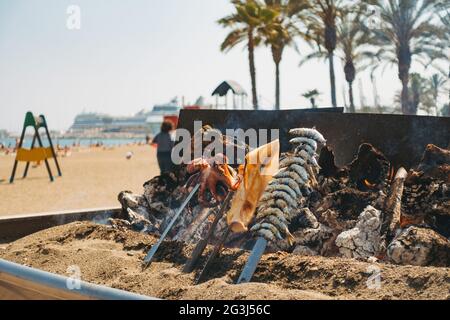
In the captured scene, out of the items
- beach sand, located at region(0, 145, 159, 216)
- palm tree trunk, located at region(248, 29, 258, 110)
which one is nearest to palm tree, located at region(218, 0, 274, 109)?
palm tree trunk, located at region(248, 29, 258, 110)

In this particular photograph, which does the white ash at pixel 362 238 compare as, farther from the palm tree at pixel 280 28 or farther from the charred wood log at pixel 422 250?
the palm tree at pixel 280 28

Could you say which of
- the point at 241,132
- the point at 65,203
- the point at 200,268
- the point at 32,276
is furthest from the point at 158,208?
the point at 65,203

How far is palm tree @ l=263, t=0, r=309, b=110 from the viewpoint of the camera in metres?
29.5

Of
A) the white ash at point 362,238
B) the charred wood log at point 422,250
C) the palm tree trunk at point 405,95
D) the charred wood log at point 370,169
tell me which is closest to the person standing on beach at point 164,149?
the charred wood log at point 370,169

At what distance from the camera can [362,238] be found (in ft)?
13.6

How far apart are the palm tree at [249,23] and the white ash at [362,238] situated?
25668 millimetres

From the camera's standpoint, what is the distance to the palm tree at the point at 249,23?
97.3 feet

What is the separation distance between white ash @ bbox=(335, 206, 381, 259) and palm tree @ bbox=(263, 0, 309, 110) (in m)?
26.3

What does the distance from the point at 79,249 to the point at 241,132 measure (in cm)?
194

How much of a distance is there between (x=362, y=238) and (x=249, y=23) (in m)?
26.6

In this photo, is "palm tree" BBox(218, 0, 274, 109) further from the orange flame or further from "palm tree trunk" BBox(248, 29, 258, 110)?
the orange flame

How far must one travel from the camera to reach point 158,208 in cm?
578

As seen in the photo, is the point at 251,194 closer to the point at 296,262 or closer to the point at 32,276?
the point at 296,262
